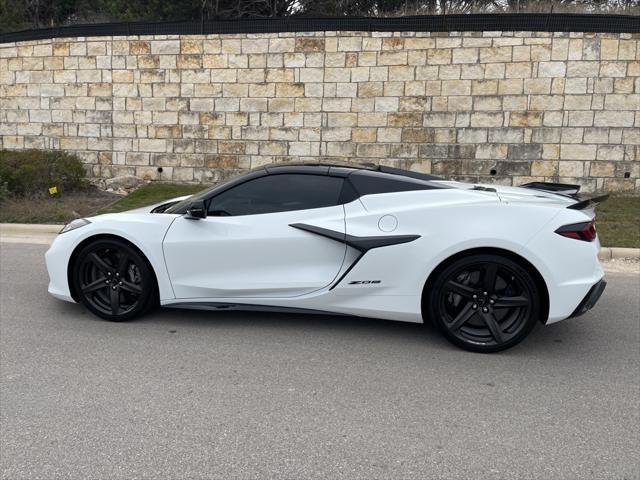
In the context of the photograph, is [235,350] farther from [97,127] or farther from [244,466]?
[97,127]

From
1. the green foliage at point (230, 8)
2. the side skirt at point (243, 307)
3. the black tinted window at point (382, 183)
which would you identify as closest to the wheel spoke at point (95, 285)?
the side skirt at point (243, 307)

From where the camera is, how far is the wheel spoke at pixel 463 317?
4.11m

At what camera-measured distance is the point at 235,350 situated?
417cm

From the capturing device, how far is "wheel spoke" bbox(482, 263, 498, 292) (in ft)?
13.2

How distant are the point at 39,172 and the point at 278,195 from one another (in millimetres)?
8499

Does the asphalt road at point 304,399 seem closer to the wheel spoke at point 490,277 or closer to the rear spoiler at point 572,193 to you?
the wheel spoke at point 490,277

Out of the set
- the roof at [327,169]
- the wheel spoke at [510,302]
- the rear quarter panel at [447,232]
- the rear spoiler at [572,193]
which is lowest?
the wheel spoke at [510,302]

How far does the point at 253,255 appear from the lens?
4.39 meters

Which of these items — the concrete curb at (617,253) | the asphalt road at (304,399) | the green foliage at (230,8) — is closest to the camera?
the asphalt road at (304,399)

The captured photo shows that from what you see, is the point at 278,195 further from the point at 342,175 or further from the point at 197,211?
the point at 197,211

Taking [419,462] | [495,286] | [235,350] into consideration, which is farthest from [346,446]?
[495,286]

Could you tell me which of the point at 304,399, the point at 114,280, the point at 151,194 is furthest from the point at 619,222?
the point at 151,194

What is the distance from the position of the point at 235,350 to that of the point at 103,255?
1484 millimetres

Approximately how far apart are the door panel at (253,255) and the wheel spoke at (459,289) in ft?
2.71
